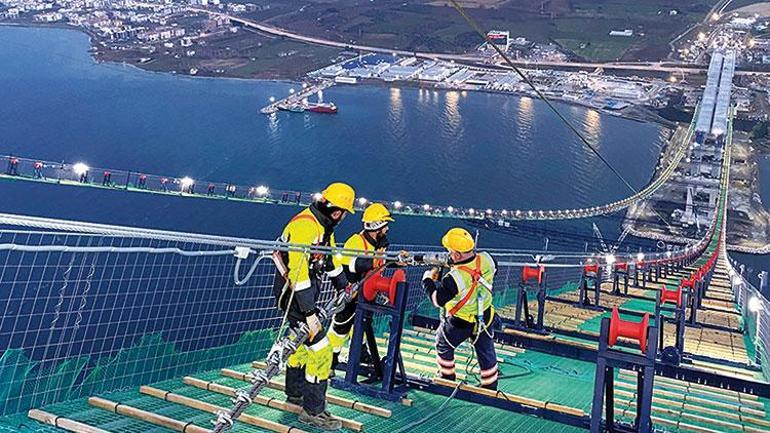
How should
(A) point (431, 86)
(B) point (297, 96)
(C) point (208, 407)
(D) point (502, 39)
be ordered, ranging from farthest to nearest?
(D) point (502, 39) → (A) point (431, 86) → (B) point (297, 96) → (C) point (208, 407)

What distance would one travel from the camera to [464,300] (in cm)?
362

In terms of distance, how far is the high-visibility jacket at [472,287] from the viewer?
352 cm

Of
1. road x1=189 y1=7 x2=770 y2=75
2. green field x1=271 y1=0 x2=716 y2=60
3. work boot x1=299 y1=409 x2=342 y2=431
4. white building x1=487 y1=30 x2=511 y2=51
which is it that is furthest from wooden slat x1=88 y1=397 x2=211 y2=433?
white building x1=487 y1=30 x2=511 y2=51

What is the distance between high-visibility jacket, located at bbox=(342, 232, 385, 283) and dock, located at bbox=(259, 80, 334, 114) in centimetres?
3142

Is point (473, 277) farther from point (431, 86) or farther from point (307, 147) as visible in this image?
point (431, 86)

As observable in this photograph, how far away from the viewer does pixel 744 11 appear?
193 feet

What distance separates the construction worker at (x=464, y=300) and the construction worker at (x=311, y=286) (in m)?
0.57

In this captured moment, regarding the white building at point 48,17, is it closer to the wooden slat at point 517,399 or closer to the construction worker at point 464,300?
the construction worker at point 464,300

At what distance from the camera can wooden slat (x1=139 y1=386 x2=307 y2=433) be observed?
2.96 metres

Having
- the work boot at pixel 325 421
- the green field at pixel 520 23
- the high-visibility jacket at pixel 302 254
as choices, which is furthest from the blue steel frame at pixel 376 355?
the green field at pixel 520 23

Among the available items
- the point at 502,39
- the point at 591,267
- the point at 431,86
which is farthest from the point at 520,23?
the point at 591,267

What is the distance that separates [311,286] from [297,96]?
3473cm

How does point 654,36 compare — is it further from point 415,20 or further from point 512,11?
point 415,20

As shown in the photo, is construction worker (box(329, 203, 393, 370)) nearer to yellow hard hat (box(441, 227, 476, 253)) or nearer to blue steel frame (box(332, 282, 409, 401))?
blue steel frame (box(332, 282, 409, 401))
